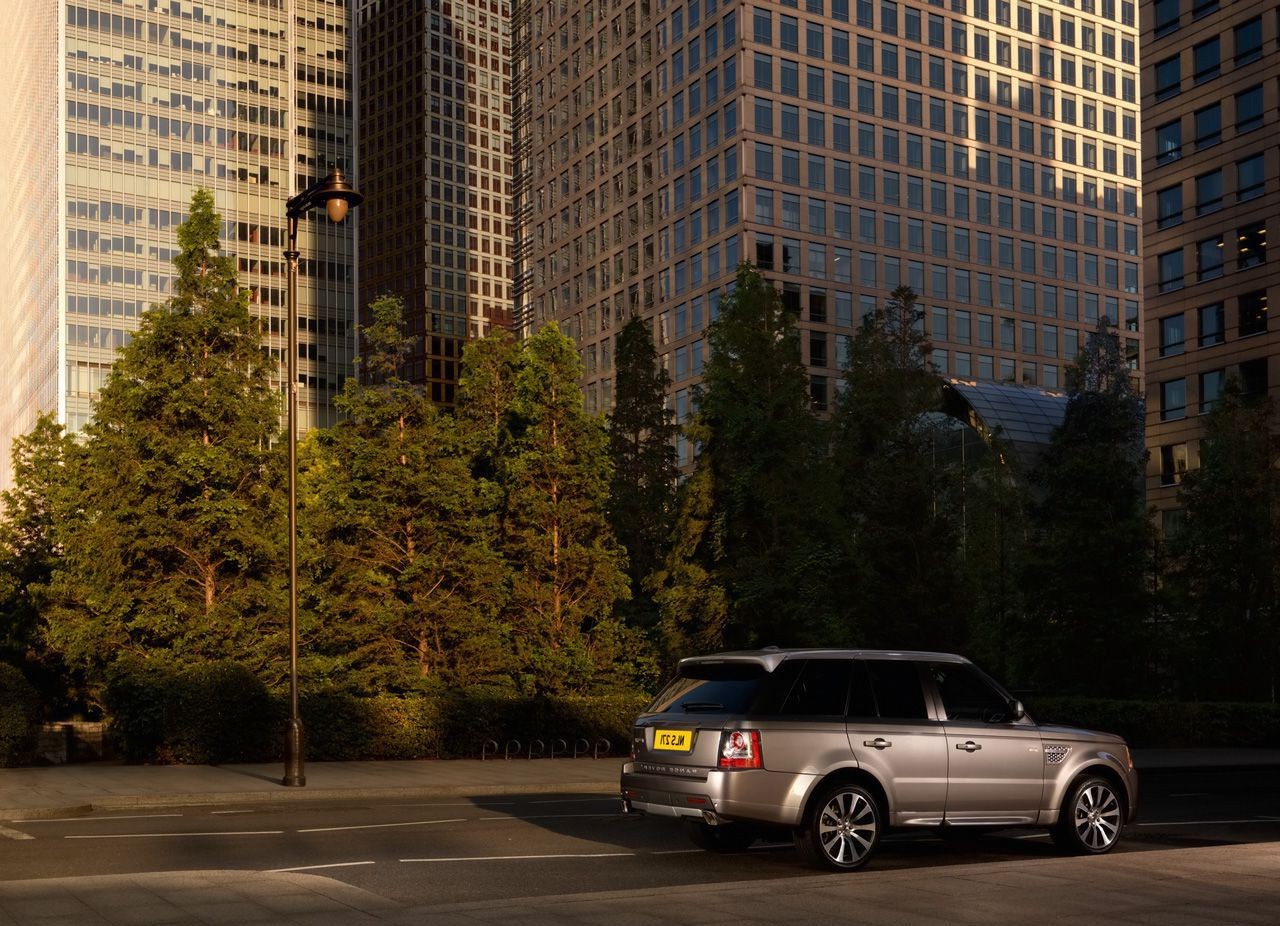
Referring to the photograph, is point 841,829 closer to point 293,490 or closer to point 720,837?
point 720,837

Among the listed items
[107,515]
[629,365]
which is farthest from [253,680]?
[629,365]

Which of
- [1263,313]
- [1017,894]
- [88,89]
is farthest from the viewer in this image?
[88,89]

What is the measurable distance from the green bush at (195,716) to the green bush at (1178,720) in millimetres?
18770

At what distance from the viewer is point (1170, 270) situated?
71375mm

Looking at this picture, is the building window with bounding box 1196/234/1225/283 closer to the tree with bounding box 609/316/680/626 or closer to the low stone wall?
the tree with bounding box 609/316/680/626

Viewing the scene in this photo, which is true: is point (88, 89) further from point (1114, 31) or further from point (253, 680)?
point (253, 680)

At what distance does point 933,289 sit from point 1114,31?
100ft

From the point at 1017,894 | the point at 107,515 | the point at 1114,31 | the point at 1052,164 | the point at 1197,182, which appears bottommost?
the point at 1017,894

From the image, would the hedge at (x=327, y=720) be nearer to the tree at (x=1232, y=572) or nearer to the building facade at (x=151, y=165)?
the tree at (x=1232, y=572)

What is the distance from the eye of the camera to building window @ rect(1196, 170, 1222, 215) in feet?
226

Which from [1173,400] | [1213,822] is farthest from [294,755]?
[1173,400]

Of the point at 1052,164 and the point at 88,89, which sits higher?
the point at 88,89

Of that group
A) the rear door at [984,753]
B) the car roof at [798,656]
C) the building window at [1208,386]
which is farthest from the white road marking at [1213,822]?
the building window at [1208,386]

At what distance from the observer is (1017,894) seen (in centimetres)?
1047
